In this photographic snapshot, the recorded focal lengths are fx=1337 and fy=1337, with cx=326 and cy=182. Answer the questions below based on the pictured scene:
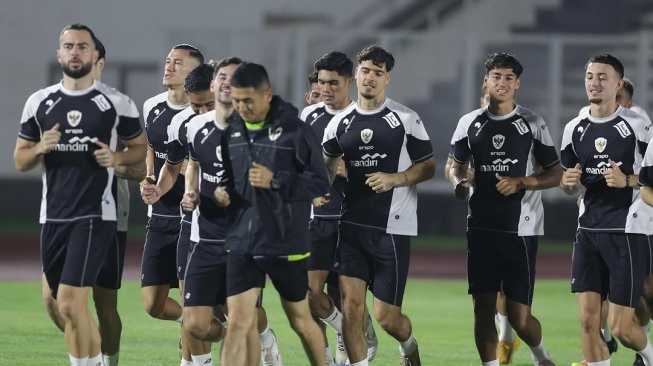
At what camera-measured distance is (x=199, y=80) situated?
31.8 feet

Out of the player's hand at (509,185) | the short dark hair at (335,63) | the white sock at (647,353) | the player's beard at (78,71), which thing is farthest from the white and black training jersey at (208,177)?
the white sock at (647,353)

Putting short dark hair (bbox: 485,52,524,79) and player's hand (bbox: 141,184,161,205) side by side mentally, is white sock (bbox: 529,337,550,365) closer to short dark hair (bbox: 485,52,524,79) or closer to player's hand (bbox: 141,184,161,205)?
short dark hair (bbox: 485,52,524,79)

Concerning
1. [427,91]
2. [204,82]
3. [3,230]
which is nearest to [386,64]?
[204,82]

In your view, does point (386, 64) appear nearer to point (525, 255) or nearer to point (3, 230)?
point (525, 255)

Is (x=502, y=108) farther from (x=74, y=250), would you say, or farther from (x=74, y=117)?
(x=74, y=250)

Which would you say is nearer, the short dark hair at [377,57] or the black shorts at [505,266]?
the short dark hair at [377,57]

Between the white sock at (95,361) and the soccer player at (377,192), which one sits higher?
the soccer player at (377,192)

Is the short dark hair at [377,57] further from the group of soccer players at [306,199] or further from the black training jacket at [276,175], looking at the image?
the black training jacket at [276,175]

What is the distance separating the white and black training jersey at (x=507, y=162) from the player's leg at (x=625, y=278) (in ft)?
2.44

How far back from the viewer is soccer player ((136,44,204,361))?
10305 mm

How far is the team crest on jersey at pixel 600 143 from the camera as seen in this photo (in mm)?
9617

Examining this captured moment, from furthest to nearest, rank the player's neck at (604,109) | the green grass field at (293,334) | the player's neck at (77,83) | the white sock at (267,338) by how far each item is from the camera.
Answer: the green grass field at (293,334)
the white sock at (267,338)
the player's neck at (604,109)
the player's neck at (77,83)

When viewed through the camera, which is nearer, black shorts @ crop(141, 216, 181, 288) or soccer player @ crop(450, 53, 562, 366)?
soccer player @ crop(450, 53, 562, 366)

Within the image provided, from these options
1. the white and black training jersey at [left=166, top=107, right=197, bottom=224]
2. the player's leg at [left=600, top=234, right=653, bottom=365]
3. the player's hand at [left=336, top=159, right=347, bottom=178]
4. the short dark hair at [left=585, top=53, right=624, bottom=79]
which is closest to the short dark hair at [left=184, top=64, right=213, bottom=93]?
the white and black training jersey at [left=166, top=107, right=197, bottom=224]
